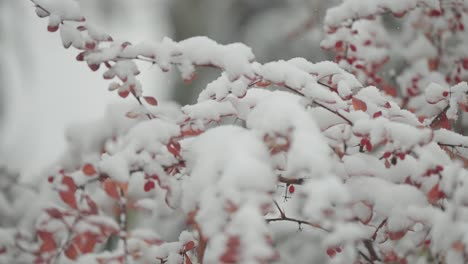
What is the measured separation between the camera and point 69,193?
4.39ft

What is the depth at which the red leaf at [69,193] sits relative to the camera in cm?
132

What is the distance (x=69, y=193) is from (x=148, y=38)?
8.33 feet

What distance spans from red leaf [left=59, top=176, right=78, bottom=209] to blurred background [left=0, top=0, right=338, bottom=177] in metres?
1.32

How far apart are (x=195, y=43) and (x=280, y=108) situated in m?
0.43

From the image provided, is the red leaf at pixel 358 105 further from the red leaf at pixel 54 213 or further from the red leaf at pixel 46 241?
the red leaf at pixel 46 241

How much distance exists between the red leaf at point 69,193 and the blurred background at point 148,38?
132cm

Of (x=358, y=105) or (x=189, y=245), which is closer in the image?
(x=358, y=105)

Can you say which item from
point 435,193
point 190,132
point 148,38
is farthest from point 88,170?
point 148,38

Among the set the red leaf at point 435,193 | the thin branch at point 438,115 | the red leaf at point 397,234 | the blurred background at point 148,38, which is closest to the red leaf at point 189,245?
the red leaf at point 397,234

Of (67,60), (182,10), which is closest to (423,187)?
(182,10)

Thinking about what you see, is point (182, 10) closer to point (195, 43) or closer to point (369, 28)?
point (369, 28)

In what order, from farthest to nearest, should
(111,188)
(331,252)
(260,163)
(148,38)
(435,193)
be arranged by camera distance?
(148,38) < (331,252) < (111,188) < (435,193) < (260,163)

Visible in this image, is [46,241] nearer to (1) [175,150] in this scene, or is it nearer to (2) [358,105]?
(1) [175,150]

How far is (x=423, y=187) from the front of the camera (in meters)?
1.28
